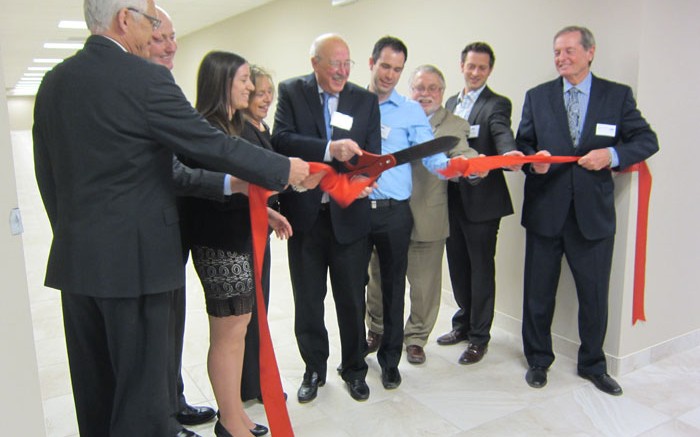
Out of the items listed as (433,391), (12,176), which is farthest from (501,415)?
(12,176)

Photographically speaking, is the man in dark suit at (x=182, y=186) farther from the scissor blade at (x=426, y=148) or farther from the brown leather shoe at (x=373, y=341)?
the brown leather shoe at (x=373, y=341)

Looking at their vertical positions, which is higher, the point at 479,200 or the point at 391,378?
the point at 479,200

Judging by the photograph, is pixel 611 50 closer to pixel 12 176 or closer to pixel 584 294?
pixel 584 294

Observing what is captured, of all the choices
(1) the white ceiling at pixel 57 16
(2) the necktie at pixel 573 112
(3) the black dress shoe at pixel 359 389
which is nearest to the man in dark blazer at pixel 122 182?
(3) the black dress shoe at pixel 359 389

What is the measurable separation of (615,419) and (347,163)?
1.78 m

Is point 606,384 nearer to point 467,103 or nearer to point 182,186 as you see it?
point 467,103

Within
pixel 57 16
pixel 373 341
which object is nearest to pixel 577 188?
pixel 373 341

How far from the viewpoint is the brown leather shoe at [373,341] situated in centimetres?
336

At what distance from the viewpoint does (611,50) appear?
299 centimetres

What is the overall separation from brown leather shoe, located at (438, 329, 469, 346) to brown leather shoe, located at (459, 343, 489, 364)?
0.65ft

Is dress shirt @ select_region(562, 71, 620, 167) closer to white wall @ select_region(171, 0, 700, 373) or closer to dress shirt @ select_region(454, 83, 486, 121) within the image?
white wall @ select_region(171, 0, 700, 373)

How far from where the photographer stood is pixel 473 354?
329 cm

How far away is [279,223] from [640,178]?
200 centimetres

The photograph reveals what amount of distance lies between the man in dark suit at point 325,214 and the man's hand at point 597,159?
41.1 inches
